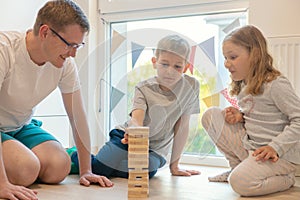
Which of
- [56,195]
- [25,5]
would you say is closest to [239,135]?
[56,195]

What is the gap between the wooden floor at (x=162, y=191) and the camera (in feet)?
3.59

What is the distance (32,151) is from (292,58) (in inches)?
39.8

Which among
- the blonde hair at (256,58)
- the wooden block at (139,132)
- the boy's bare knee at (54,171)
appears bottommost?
the boy's bare knee at (54,171)

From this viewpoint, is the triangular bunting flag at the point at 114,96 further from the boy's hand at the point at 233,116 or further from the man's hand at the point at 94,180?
the boy's hand at the point at 233,116

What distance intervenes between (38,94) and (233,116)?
2.17 feet

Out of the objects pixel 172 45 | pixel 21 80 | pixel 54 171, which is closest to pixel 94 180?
pixel 54 171

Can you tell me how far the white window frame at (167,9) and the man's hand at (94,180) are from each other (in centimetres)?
43

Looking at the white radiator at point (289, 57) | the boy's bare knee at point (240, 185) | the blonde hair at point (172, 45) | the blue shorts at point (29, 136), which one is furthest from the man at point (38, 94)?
the white radiator at point (289, 57)

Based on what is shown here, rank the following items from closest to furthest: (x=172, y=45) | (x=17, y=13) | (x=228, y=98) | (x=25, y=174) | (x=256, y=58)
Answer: (x=172, y=45) → (x=25, y=174) → (x=256, y=58) → (x=228, y=98) → (x=17, y=13)

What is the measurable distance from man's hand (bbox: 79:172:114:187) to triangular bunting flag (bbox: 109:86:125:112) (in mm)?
228

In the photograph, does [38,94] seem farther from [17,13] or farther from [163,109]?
[17,13]

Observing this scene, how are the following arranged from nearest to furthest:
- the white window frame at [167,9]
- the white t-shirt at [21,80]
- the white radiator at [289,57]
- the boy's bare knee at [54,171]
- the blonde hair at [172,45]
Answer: the blonde hair at [172,45], the white t-shirt at [21,80], the boy's bare knee at [54,171], the white radiator at [289,57], the white window frame at [167,9]

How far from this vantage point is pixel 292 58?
4.86 feet

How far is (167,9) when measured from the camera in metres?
1.84
